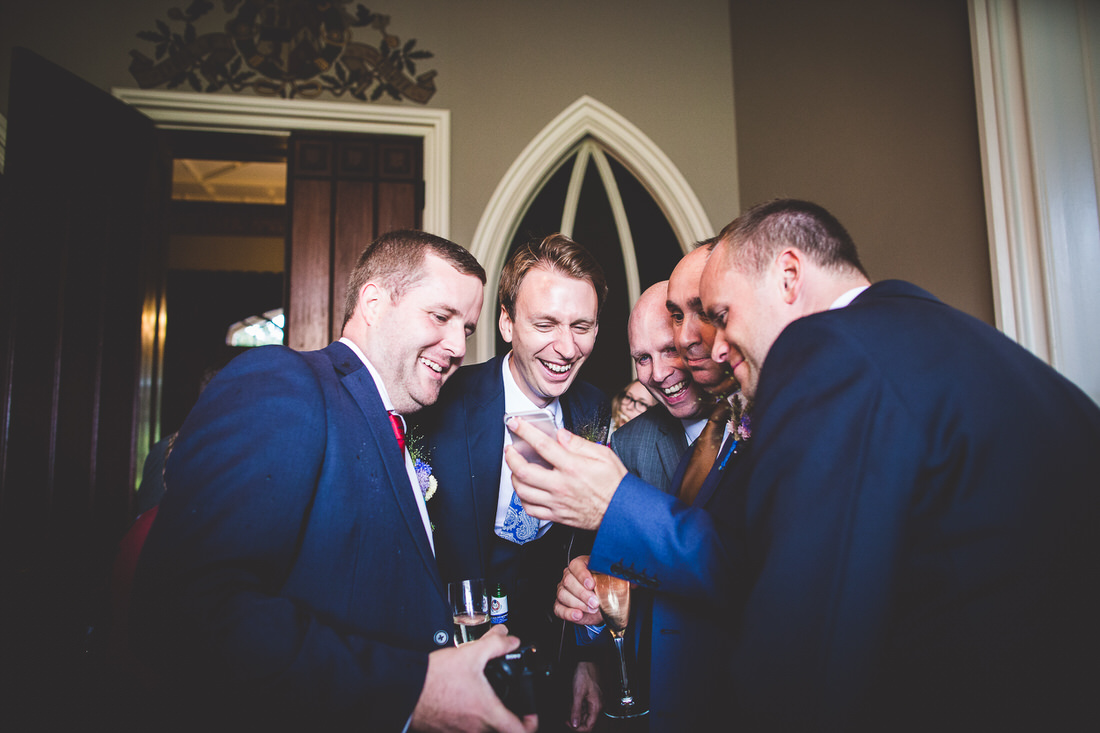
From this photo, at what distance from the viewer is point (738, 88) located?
4.43 m

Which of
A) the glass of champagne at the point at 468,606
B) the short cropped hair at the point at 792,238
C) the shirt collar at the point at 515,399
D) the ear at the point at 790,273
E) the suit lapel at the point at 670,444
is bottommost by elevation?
the glass of champagne at the point at 468,606

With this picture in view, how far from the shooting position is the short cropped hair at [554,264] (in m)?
2.41

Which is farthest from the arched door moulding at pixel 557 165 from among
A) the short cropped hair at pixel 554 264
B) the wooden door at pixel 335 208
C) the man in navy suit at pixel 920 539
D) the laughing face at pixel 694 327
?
the man in navy suit at pixel 920 539

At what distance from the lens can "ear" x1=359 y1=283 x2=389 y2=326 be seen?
1.75m

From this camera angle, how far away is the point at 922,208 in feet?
8.67

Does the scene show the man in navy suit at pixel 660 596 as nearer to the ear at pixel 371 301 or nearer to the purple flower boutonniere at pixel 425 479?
the purple flower boutonniere at pixel 425 479

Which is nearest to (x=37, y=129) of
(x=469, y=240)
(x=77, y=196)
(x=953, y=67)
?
(x=77, y=196)

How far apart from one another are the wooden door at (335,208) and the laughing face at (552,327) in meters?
1.82

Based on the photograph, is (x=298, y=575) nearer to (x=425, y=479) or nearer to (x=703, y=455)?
(x=425, y=479)

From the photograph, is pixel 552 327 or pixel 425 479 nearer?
pixel 425 479

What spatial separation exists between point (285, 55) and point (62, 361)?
2.17 meters

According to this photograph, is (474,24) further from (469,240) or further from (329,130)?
(469,240)

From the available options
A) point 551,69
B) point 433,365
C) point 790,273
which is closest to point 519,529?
point 433,365

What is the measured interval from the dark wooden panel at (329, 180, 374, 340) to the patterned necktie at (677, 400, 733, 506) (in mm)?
2698
